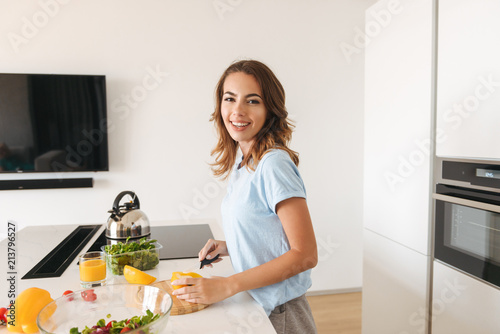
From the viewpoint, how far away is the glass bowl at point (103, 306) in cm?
93

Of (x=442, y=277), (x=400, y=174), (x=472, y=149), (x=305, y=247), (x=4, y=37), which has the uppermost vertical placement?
(x=4, y=37)

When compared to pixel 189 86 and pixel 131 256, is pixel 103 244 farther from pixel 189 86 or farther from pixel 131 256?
pixel 189 86

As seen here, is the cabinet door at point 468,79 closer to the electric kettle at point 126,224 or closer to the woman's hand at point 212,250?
the woman's hand at point 212,250

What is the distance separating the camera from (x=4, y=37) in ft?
9.57

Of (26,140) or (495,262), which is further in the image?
(26,140)

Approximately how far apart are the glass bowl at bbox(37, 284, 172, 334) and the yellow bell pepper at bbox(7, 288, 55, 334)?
0.07 m

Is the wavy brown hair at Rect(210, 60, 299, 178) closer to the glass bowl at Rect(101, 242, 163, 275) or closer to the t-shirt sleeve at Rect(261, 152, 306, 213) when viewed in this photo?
the t-shirt sleeve at Rect(261, 152, 306, 213)

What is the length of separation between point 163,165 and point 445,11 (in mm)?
2223

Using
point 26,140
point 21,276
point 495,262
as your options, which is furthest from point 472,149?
point 26,140

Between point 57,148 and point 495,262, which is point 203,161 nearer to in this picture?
point 57,148

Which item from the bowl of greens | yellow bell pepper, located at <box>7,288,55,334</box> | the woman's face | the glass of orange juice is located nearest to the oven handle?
the woman's face

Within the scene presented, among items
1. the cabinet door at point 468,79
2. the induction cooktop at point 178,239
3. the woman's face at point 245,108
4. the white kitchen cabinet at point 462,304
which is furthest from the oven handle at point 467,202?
the induction cooktop at point 178,239

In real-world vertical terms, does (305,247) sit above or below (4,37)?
below

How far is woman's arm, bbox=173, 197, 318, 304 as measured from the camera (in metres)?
1.06
